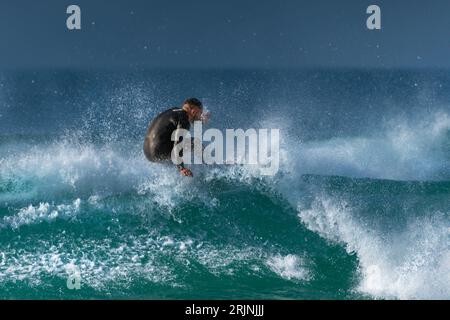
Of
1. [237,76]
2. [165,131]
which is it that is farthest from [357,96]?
[165,131]

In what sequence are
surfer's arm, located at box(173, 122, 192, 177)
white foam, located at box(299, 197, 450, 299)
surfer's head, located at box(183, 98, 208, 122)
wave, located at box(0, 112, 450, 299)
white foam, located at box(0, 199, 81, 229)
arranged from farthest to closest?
white foam, located at box(0, 199, 81, 229) → wave, located at box(0, 112, 450, 299) → white foam, located at box(299, 197, 450, 299) → surfer's head, located at box(183, 98, 208, 122) → surfer's arm, located at box(173, 122, 192, 177)

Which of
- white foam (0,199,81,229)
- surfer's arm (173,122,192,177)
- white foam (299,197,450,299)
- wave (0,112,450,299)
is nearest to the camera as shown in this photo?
surfer's arm (173,122,192,177)

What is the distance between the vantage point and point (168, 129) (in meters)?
6.76

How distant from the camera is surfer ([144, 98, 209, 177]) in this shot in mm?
6762

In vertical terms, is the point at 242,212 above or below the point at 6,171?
below

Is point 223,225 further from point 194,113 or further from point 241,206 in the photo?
point 194,113

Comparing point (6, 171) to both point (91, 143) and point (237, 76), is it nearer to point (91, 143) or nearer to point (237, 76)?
point (91, 143)

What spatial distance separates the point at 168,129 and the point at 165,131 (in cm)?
4

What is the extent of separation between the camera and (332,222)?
967 centimetres

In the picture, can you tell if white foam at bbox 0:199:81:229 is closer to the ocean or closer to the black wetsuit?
the ocean

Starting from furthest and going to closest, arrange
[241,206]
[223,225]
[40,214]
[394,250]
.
Result: [241,206] → [40,214] → [223,225] → [394,250]

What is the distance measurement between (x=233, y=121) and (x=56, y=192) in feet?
46.9

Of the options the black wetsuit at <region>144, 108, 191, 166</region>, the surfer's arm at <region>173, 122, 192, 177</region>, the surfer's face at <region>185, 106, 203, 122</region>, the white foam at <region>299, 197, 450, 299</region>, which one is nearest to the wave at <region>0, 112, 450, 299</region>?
the white foam at <region>299, 197, 450, 299</region>

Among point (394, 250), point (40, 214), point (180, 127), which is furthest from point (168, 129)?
point (40, 214)
